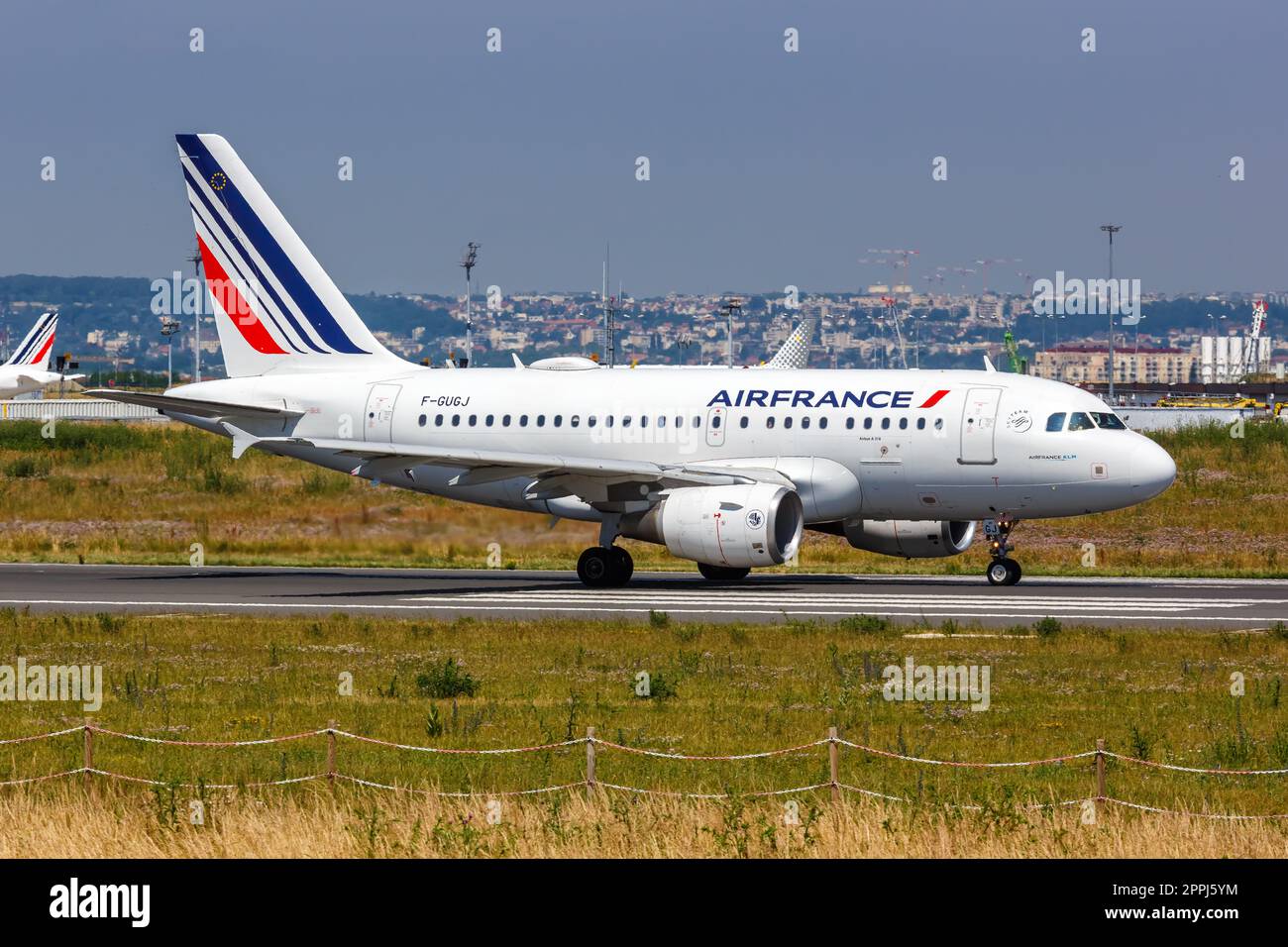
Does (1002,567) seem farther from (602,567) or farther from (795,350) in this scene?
(795,350)

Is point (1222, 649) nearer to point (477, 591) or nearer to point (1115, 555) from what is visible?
point (477, 591)

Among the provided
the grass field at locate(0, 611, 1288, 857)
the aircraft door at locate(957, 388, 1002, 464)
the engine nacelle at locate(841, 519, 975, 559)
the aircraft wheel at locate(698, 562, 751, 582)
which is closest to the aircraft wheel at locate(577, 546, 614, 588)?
the aircraft wheel at locate(698, 562, 751, 582)

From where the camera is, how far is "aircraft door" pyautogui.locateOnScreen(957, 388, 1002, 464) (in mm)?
41750

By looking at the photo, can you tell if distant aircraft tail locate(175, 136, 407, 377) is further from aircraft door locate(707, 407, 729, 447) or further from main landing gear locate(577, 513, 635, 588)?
aircraft door locate(707, 407, 729, 447)

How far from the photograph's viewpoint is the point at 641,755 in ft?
72.9

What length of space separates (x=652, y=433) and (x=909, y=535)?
262 inches

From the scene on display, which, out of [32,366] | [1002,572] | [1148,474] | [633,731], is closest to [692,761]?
[633,731]

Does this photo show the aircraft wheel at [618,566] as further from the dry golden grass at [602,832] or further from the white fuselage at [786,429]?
the dry golden grass at [602,832]

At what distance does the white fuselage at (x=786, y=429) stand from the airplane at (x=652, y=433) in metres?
0.05

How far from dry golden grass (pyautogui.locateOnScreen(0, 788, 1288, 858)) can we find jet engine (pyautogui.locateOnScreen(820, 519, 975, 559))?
26.5 meters

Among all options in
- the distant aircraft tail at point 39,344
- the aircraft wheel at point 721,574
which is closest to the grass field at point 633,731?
the aircraft wheel at point 721,574

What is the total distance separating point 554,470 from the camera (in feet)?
141

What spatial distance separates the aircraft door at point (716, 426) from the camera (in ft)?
146

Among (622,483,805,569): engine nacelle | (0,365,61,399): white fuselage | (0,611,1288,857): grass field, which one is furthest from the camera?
(0,365,61,399): white fuselage
